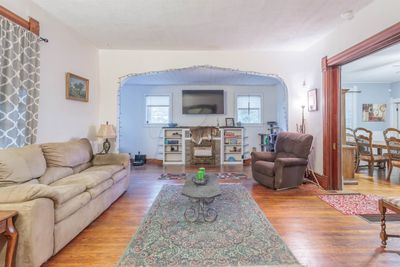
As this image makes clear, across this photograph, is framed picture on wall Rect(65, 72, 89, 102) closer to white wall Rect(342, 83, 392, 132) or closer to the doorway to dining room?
the doorway to dining room

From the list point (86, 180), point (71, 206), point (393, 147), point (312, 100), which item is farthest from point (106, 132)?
point (393, 147)

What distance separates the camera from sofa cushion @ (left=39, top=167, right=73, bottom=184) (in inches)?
110

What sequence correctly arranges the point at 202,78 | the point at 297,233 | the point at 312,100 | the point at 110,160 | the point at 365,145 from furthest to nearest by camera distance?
the point at 202,78 → the point at 365,145 → the point at 312,100 → the point at 110,160 → the point at 297,233

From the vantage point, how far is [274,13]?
3367mm

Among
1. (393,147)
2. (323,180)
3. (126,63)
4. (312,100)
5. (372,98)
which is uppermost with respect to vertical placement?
(126,63)

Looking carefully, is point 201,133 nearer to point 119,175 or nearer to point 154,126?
point 154,126

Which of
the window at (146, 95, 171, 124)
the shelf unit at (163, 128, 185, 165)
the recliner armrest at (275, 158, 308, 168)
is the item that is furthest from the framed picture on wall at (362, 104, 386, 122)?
the window at (146, 95, 171, 124)

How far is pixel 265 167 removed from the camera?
175 inches

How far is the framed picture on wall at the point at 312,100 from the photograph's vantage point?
15.1 ft

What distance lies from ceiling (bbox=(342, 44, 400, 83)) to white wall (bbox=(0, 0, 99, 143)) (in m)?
5.43

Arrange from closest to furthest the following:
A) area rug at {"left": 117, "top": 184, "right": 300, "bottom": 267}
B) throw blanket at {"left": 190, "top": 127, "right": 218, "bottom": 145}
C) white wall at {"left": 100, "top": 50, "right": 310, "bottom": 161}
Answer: area rug at {"left": 117, "top": 184, "right": 300, "bottom": 267}
white wall at {"left": 100, "top": 50, "right": 310, "bottom": 161}
throw blanket at {"left": 190, "top": 127, "right": 218, "bottom": 145}

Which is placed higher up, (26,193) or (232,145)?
(232,145)

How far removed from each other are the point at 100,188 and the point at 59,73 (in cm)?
195

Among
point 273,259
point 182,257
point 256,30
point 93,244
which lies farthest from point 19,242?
point 256,30
